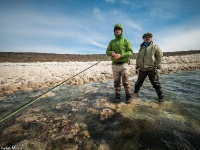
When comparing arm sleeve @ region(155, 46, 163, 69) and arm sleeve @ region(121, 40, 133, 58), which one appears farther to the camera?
arm sleeve @ region(155, 46, 163, 69)

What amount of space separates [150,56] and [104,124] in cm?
269

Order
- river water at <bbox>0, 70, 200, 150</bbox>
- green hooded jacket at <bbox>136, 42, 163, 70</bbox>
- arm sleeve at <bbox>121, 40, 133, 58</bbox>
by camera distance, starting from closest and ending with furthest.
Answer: river water at <bbox>0, 70, 200, 150</bbox>
arm sleeve at <bbox>121, 40, 133, 58</bbox>
green hooded jacket at <bbox>136, 42, 163, 70</bbox>

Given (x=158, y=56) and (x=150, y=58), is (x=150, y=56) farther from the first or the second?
(x=158, y=56)

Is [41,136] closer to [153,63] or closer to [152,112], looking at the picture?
[152,112]

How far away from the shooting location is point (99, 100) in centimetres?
523

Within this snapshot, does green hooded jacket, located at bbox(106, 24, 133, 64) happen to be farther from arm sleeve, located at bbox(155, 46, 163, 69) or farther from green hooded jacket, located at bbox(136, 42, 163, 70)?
arm sleeve, located at bbox(155, 46, 163, 69)

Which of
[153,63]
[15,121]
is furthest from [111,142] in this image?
[153,63]

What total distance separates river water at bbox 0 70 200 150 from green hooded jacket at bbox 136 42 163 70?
125 cm

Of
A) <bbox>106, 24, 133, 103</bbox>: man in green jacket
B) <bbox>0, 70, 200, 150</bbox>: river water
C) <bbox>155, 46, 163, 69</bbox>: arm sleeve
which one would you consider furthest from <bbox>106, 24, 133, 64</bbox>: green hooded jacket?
<bbox>0, 70, 200, 150</bbox>: river water

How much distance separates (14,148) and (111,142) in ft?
6.00

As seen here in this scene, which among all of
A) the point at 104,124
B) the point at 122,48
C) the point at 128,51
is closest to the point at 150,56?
the point at 128,51

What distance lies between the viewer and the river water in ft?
9.03

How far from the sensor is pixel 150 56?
472 centimetres

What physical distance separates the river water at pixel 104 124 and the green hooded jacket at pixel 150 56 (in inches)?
49.4
